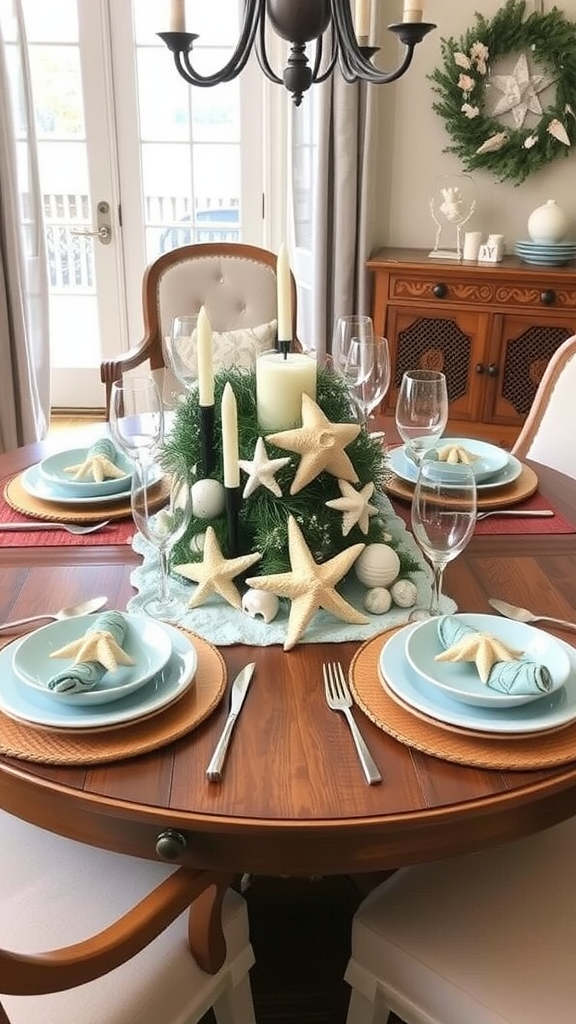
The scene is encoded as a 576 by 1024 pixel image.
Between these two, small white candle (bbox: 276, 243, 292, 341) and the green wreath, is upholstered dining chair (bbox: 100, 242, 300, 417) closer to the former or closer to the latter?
the green wreath

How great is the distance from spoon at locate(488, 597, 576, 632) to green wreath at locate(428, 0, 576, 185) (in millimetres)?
2690

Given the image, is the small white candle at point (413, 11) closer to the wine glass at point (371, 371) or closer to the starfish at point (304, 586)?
the wine glass at point (371, 371)

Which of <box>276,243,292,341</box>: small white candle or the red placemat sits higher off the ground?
<box>276,243,292,341</box>: small white candle

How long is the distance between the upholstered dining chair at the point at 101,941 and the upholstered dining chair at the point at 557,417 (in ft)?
3.93

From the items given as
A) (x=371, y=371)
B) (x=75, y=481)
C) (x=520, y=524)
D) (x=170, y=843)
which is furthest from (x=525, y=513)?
(x=170, y=843)

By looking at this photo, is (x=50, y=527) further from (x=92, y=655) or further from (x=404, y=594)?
(x=404, y=594)

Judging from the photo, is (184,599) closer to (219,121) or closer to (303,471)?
(303,471)

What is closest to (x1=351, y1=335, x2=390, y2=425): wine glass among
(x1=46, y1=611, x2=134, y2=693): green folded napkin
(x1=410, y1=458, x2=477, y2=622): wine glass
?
(x1=410, y1=458, x2=477, y2=622): wine glass

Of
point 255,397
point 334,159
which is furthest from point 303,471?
point 334,159

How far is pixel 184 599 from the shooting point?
1.25m

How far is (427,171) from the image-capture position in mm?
3564

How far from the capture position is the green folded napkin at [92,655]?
957 millimetres

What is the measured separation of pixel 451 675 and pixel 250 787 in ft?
0.93

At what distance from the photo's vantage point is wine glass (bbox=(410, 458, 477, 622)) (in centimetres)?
113
